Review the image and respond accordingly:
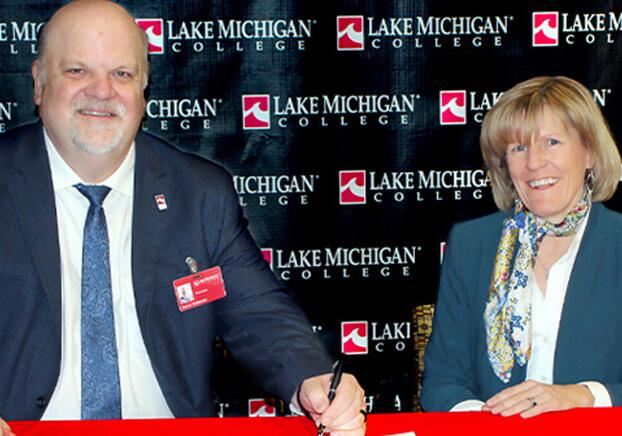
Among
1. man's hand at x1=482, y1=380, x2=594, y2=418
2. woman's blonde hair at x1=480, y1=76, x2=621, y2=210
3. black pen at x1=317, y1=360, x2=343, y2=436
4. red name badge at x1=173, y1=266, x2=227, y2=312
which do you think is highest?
woman's blonde hair at x1=480, y1=76, x2=621, y2=210

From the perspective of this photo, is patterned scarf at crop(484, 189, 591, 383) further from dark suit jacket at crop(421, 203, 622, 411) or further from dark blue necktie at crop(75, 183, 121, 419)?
dark blue necktie at crop(75, 183, 121, 419)

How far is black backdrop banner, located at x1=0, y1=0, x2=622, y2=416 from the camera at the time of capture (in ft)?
12.9

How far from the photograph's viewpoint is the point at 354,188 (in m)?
4.04

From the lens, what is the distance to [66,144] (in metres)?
2.77

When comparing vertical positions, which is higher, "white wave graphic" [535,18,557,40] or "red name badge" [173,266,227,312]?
"white wave graphic" [535,18,557,40]

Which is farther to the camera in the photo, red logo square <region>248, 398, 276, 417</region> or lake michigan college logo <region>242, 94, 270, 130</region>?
red logo square <region>248, 398, 276, 417</region>

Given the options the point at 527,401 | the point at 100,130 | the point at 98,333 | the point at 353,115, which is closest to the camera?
the point at 527,401

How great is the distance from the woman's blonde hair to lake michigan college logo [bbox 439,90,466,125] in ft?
3.46

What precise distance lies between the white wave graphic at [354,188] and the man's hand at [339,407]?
178 cm

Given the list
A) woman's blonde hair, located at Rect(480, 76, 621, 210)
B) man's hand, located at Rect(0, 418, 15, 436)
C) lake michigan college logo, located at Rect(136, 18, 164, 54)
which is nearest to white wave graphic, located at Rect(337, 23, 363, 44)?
lake michigan college logo, located at Rect(136, 18, 164, 54)

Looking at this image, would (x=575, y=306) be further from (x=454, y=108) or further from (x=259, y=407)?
(x=259, y=407)

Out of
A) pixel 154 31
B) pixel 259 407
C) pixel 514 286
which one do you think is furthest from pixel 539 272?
pixel 154 31

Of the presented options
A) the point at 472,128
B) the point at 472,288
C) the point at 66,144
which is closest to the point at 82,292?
the point at 66,144

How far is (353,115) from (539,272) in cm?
138
